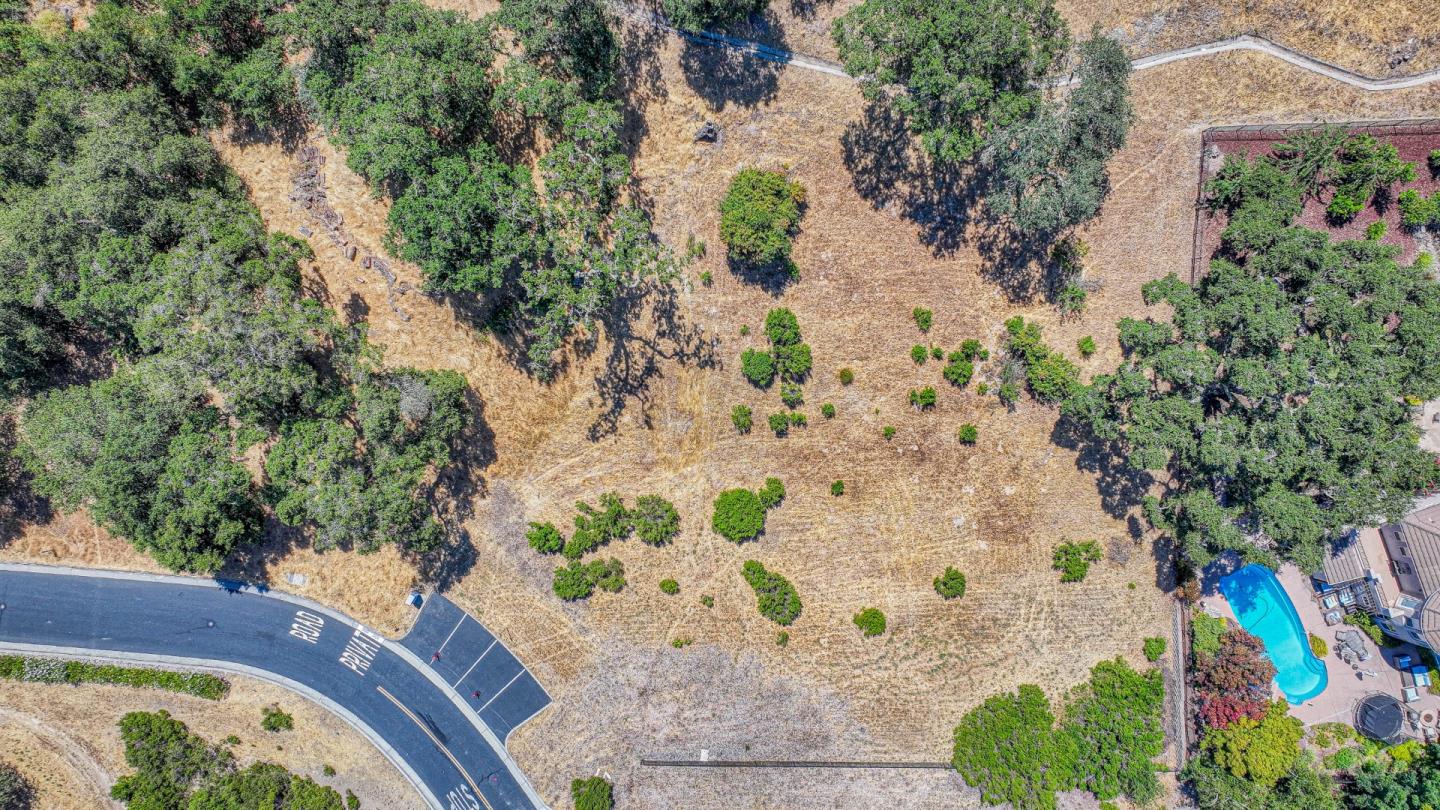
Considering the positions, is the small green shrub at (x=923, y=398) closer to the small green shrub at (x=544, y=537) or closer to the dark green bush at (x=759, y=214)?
the dark green bush at (x=759, y=214)

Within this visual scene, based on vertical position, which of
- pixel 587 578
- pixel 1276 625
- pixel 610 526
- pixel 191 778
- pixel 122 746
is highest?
pixel 1276 625

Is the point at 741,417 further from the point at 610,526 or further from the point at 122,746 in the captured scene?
the point at 122,746

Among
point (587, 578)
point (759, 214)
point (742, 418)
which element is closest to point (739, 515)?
point (742, 418)

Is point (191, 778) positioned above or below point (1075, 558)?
below

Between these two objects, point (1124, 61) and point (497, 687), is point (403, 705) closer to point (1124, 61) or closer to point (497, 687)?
point (497, 687)

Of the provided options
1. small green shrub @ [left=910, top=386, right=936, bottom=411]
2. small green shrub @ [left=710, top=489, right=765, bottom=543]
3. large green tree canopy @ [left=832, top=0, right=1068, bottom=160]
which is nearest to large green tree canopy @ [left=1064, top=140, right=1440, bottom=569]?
small green shrub @ [left=910, top=386, right=936, bottom=411]

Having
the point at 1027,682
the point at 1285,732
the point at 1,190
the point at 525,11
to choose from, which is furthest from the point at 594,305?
the point at 1285,732
